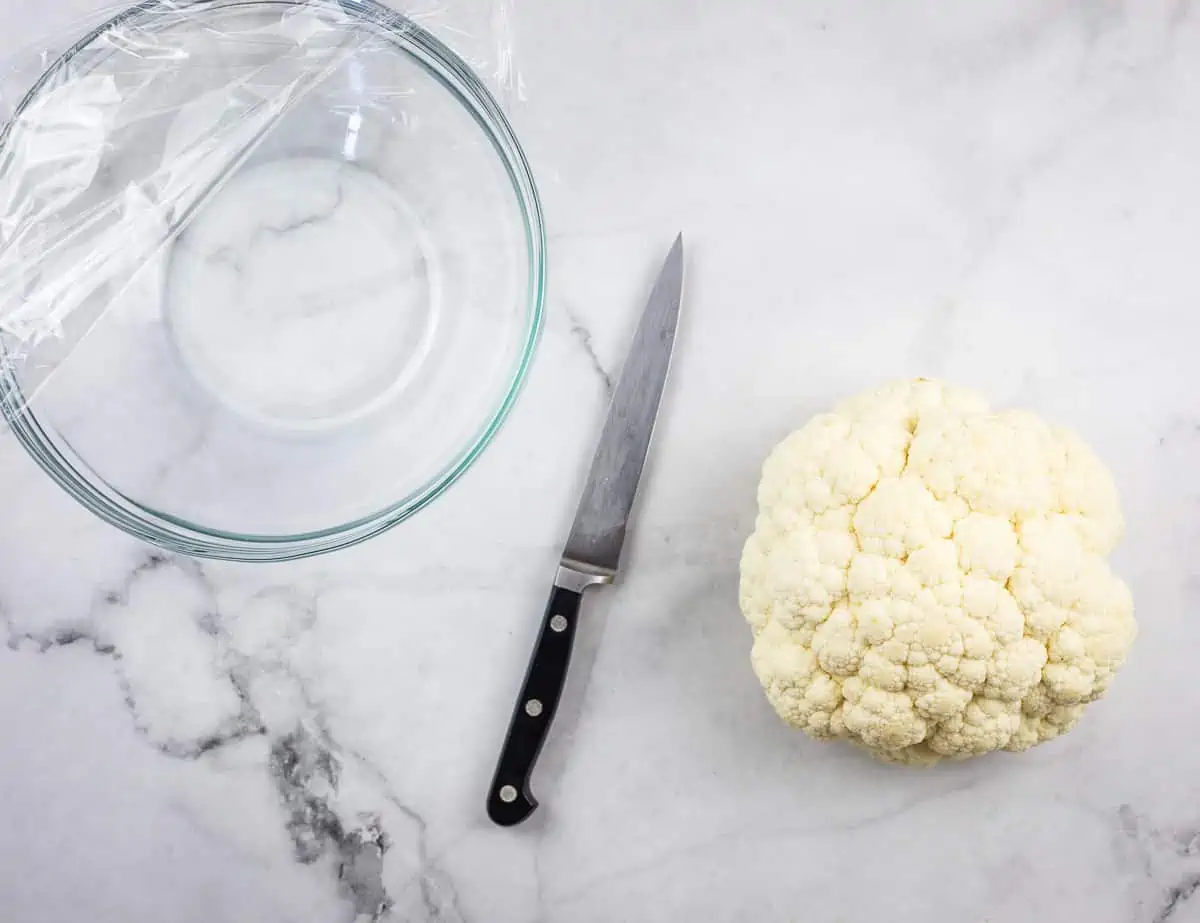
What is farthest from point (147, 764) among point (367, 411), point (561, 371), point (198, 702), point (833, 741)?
point (833, 741)

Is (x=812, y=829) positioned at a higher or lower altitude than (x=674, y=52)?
lower

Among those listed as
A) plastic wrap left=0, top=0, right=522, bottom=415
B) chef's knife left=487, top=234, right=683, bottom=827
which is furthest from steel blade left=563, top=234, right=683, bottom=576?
plastic wrap left=0, top=0, right=522, bottom=415

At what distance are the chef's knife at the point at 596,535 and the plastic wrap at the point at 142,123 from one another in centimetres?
30

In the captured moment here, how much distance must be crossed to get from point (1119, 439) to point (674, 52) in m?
0.56

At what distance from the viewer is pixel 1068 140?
1013mm

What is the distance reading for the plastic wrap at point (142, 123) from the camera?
0.91 m

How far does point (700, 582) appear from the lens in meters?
1.01

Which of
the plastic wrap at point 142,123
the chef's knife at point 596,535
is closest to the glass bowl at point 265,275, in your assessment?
the plastic wrap at point 142,123

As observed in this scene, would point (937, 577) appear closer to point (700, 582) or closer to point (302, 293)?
point (700, 582)

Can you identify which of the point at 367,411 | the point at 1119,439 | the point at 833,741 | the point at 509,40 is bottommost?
the point at 833,741

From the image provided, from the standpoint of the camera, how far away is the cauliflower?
836 millimetres

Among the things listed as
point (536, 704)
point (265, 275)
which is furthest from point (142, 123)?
point (536, 704)

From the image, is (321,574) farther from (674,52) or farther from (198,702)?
(674,52)

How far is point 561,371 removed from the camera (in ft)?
3.28
